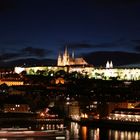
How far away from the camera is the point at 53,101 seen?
27.9 meters

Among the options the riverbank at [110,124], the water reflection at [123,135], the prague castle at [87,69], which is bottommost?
the water reflection at [123,135]

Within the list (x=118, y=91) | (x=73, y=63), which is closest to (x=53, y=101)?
(x=118, y=91)

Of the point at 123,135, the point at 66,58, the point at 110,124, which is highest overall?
the point at 66,58

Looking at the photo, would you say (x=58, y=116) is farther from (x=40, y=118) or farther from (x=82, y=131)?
(x=82, y=131)

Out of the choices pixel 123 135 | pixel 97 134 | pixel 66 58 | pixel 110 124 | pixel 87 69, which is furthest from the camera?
pixel 66 58

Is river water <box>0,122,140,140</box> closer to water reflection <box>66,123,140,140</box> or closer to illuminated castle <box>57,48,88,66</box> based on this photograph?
water reflection <box>66,123,140,140</box>

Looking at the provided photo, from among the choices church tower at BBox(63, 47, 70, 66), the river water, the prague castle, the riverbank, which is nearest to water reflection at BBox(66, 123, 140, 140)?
the river water

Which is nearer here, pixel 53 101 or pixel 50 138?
pixel 50 138

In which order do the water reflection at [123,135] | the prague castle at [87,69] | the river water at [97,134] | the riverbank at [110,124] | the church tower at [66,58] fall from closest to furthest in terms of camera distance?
the river water at [97,134], the water reflection at [123,135], the riverbank at [110,124], the prague castle at [87,69], the church tower at [66,58]

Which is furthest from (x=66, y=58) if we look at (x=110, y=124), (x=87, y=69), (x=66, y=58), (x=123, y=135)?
(x=123, y=135)

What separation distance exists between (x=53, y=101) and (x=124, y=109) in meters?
4.40

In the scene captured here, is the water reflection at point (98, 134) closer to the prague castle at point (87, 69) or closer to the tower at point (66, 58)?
the prague castle at point (87, 69)

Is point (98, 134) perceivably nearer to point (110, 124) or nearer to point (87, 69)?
point (110, 124)

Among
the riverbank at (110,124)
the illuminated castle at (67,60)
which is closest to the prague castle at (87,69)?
the illuminated castle at (67,60)
